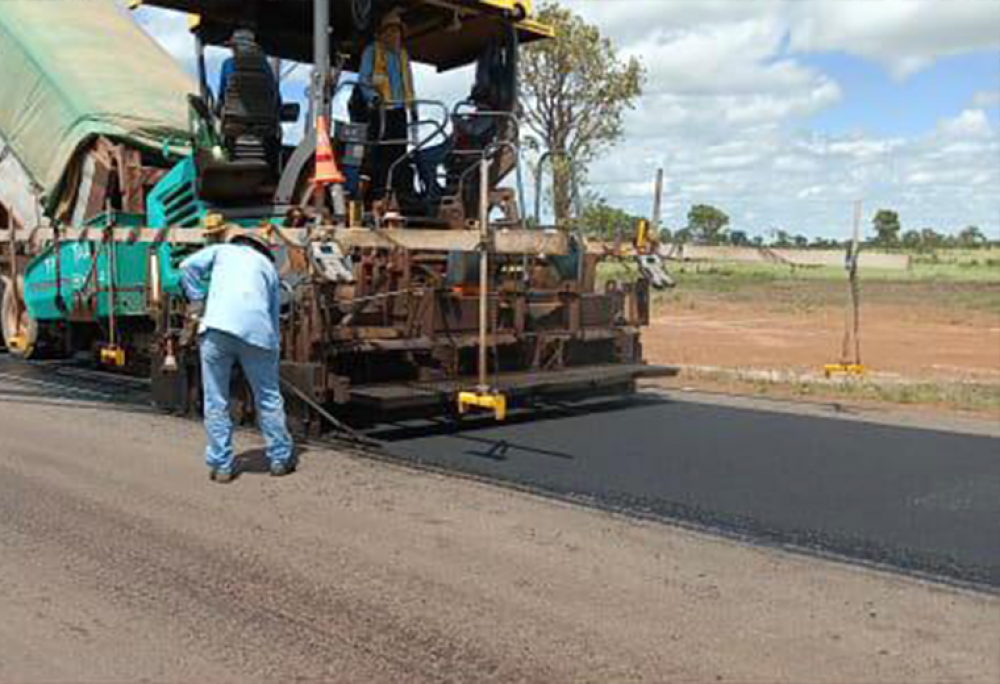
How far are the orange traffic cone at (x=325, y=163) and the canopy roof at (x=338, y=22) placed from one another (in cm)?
96

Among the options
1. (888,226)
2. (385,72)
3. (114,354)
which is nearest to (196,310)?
(385,72)

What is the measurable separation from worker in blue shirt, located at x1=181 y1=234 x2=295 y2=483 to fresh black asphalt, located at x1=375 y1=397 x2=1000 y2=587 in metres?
0.95

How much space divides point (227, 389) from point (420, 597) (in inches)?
101

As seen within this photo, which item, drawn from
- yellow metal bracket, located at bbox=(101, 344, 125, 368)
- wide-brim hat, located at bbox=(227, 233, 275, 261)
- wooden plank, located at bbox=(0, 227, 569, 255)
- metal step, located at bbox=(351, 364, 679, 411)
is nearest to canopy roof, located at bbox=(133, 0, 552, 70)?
wooden plank, located at bbox=(0, 227, 569, 255)

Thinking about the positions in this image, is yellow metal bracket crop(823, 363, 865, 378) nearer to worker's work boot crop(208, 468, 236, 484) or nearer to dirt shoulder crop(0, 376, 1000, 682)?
dirt shoulder crop(0, 376, 1000, 682)

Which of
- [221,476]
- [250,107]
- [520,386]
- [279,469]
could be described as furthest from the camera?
[520,386]

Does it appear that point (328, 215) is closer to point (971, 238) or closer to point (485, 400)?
point (485, 400)

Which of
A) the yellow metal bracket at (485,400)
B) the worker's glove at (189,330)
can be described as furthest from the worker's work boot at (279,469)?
the worker's glove at (189,330)

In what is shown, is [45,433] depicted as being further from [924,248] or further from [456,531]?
[924,248]

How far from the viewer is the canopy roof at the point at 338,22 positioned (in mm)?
7969

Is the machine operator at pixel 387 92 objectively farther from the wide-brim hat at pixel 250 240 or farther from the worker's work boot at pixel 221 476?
the worker's work boot at pixel 221 476

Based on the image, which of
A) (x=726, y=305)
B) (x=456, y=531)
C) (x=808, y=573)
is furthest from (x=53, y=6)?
(x=726, y=305)

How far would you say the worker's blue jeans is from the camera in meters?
6.35

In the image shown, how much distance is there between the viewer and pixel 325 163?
7.23 meters
